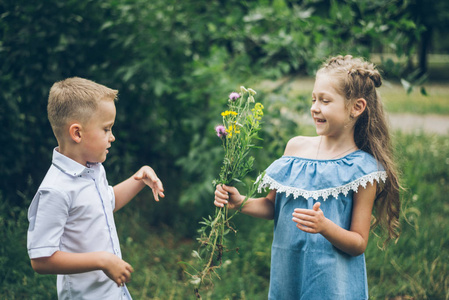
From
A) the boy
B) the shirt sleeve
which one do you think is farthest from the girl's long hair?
the shirt sleeve

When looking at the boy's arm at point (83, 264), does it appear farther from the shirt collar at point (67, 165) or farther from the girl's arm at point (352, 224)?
the girl's arm at point (352, 224)

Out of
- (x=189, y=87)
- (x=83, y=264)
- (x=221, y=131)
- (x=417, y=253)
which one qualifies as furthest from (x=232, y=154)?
(x=417, y=253)

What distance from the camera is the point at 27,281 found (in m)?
2.68

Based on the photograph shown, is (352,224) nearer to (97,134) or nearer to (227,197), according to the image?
(227,197)

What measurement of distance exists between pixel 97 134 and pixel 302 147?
968mm

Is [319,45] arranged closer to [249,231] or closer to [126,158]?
[249,231]

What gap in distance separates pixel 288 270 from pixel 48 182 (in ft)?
3.61

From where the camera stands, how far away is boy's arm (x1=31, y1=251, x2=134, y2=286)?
1512 millimetres

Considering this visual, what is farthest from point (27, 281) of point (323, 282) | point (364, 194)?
point (364, 194)

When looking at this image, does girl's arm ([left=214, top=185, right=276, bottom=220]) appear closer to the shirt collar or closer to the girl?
the girl

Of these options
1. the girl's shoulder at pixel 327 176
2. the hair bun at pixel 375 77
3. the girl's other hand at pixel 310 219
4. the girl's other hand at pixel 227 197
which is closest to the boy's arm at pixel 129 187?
the girl's other hand at pixel 227 197

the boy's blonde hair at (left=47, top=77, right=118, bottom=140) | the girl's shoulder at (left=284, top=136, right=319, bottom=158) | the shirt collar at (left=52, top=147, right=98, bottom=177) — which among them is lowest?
the girl's shoulder at (left=284, top=136, right=319, bottom=158)

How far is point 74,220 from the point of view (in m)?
1.64

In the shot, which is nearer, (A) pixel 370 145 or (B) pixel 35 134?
(A) pixel 370 145
